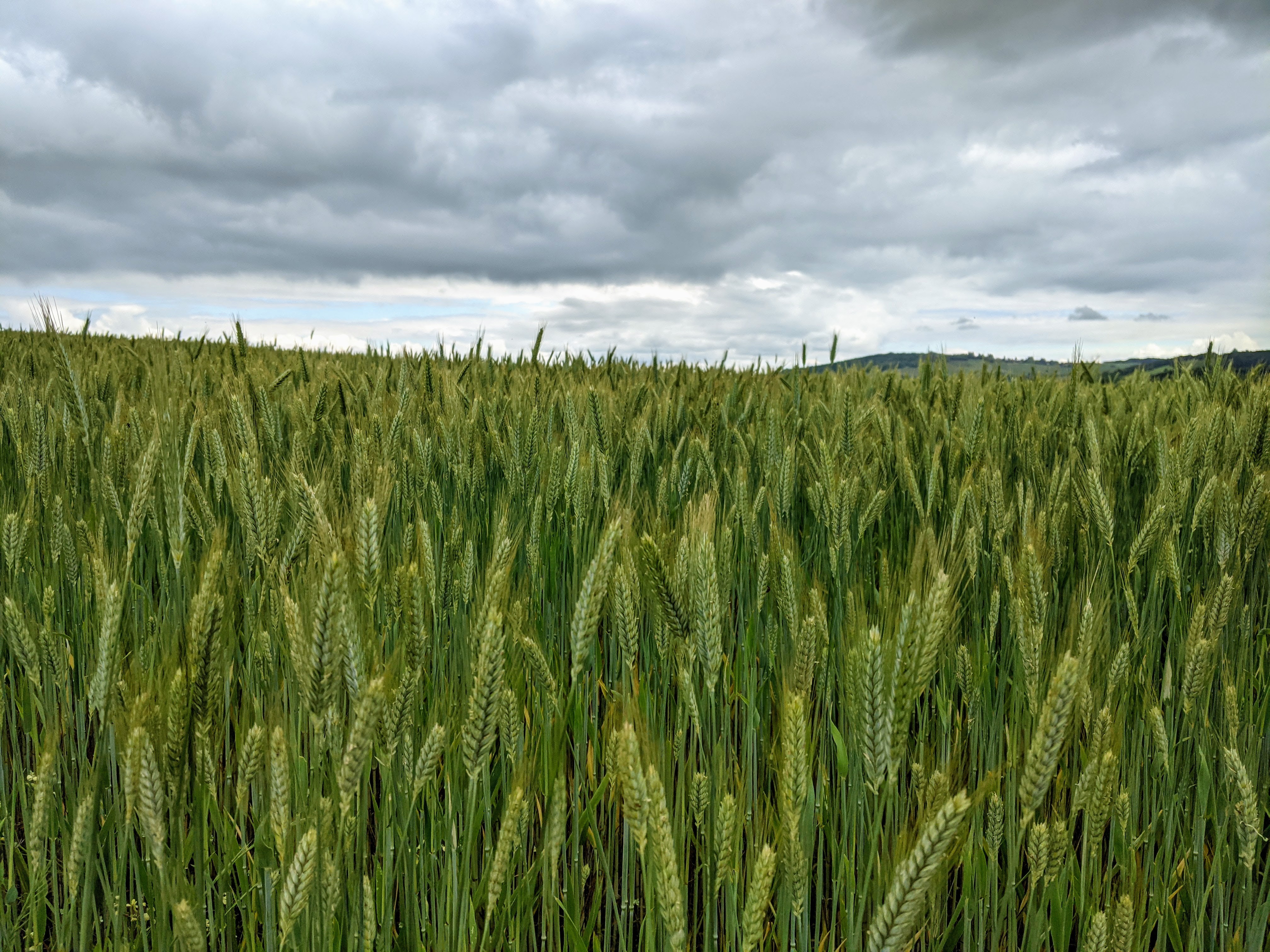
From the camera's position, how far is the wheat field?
0.90 meters

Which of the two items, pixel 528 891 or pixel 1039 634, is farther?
pixel 1039 634

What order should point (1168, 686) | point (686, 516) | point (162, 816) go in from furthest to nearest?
point (686, 516)
point (1168, 686)
point (162, 816)

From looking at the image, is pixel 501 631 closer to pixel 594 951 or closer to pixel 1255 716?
pixel 594 951

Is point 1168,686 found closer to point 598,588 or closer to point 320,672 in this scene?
point 598,588

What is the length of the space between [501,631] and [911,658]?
488 mm

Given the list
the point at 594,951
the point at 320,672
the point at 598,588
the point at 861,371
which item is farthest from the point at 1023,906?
the point at 861,371

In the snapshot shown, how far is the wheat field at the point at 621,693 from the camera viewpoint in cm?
90

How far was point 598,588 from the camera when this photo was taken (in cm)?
104

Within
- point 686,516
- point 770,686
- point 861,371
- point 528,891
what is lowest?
point 528,891

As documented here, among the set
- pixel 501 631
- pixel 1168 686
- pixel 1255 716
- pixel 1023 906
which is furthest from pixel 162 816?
pixel 1255 716

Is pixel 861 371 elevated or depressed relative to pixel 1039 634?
elevated

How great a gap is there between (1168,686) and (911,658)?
0.83m

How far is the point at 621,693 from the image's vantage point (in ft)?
3.76

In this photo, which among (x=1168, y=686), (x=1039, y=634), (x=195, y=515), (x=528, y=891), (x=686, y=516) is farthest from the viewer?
(x=195, y=515)
